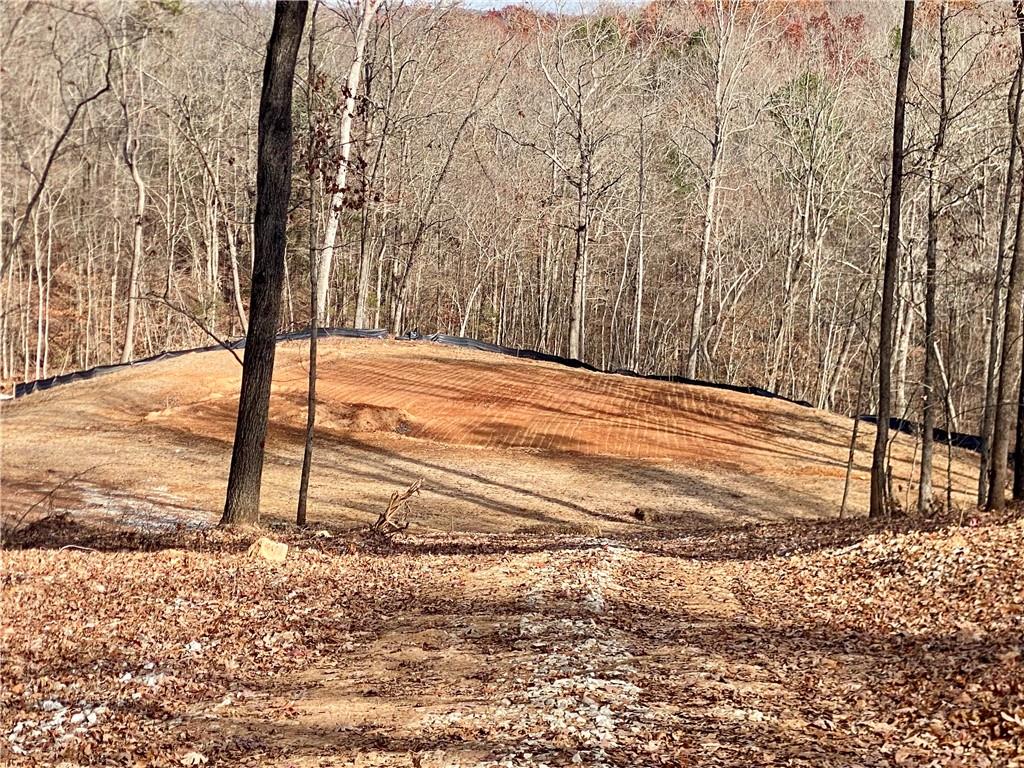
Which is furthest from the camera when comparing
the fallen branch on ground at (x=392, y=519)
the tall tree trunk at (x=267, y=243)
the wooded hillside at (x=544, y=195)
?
the wooded hillside at (x=544, y=195)

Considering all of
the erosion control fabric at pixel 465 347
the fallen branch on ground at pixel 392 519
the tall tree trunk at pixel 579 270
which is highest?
the tall tree trunk at pixel 579 270

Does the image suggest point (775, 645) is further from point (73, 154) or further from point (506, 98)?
point (506, 98)

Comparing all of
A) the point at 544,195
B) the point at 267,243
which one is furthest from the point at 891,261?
the point at 544,195

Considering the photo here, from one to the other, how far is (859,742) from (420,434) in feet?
49.9

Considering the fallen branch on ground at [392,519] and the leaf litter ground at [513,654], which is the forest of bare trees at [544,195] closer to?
the fallen branch on ground at [392,519]

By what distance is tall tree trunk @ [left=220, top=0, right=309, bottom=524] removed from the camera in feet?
34.2

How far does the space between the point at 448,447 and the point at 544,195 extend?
86.8 ft

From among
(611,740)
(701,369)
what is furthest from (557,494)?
(701,369)

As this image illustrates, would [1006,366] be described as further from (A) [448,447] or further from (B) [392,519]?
(A) [448,447]

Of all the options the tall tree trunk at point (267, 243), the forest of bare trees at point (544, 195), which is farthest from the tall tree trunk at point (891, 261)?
the forest of bare trees at point (544, 195)

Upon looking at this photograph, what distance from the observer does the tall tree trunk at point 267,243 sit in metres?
10.4

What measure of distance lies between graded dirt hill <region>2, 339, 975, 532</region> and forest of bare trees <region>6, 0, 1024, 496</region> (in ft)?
27.9

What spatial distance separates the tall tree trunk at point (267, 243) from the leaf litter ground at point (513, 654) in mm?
808

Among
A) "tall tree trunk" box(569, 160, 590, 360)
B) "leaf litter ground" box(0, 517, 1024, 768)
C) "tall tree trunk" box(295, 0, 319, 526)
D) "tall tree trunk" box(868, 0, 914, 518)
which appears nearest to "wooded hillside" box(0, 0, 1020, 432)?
"tall tree trunk" box(569, 160, 590, 360)
